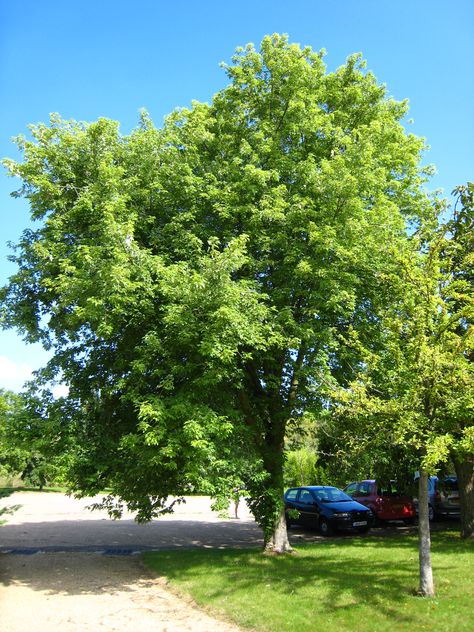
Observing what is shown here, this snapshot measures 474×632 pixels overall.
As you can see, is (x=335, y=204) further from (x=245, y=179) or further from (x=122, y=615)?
(x=122, y=615)

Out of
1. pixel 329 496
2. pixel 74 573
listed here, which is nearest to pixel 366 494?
pixel 329 496

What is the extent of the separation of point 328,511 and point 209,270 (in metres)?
11.8

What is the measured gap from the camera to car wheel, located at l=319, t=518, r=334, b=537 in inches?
687

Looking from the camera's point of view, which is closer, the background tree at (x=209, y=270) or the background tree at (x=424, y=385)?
the background tree at (x=424, y=385)

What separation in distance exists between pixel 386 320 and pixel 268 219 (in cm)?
424

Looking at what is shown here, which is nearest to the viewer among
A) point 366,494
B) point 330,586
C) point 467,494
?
point 330,586

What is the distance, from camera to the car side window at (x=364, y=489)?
67.2 ft

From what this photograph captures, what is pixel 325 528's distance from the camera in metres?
17.6

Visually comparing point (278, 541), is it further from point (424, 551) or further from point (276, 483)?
point (424, 551)

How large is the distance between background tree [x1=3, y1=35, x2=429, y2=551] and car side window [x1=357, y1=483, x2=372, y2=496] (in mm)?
8601

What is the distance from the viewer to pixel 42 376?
11070 millimetres

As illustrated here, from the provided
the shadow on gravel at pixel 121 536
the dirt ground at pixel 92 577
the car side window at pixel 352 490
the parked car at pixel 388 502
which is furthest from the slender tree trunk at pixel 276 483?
the car side window at pixel 352 490

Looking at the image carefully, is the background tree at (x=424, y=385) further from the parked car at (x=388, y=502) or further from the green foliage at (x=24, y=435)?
the parked car at (x=388, y=502)

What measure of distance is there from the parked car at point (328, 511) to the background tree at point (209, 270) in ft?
16.3
